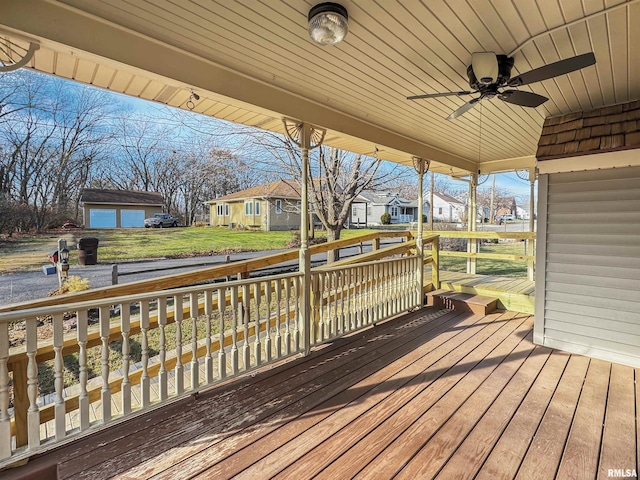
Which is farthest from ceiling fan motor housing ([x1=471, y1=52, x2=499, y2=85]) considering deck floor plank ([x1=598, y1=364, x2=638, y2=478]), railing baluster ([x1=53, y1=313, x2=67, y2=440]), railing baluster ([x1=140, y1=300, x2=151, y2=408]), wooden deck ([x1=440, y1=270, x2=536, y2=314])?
wooden deck ([x1=440, y1=270, x2=536, y2=314])

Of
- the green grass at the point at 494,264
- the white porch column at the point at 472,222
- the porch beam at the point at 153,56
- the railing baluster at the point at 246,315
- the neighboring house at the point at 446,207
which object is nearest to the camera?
the porch beam at the point at 153,56

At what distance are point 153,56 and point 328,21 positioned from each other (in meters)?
1.17

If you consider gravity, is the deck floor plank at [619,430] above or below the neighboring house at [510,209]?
below

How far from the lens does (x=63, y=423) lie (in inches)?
72.7

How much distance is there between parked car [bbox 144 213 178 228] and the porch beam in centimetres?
206

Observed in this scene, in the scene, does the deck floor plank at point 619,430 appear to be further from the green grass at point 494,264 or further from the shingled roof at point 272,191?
the green grass at point 494,264

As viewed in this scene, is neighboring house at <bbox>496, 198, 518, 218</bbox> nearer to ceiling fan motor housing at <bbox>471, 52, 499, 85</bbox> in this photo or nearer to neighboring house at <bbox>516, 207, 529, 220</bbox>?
neighboring house at <bbox>516, 207, 529, 220</bbox>

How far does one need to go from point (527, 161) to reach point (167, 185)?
21.1 feet

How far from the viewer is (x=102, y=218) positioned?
3.48 m

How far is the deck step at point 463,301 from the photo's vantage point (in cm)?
470

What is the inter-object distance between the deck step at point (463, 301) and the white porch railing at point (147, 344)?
3.20ft

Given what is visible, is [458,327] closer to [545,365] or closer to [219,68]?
[545,365]

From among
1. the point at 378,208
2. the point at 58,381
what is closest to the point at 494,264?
the point at 378,208

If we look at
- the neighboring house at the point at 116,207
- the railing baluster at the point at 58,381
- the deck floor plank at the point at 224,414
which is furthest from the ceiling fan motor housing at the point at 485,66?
the neighboring house at the point at 116,207
